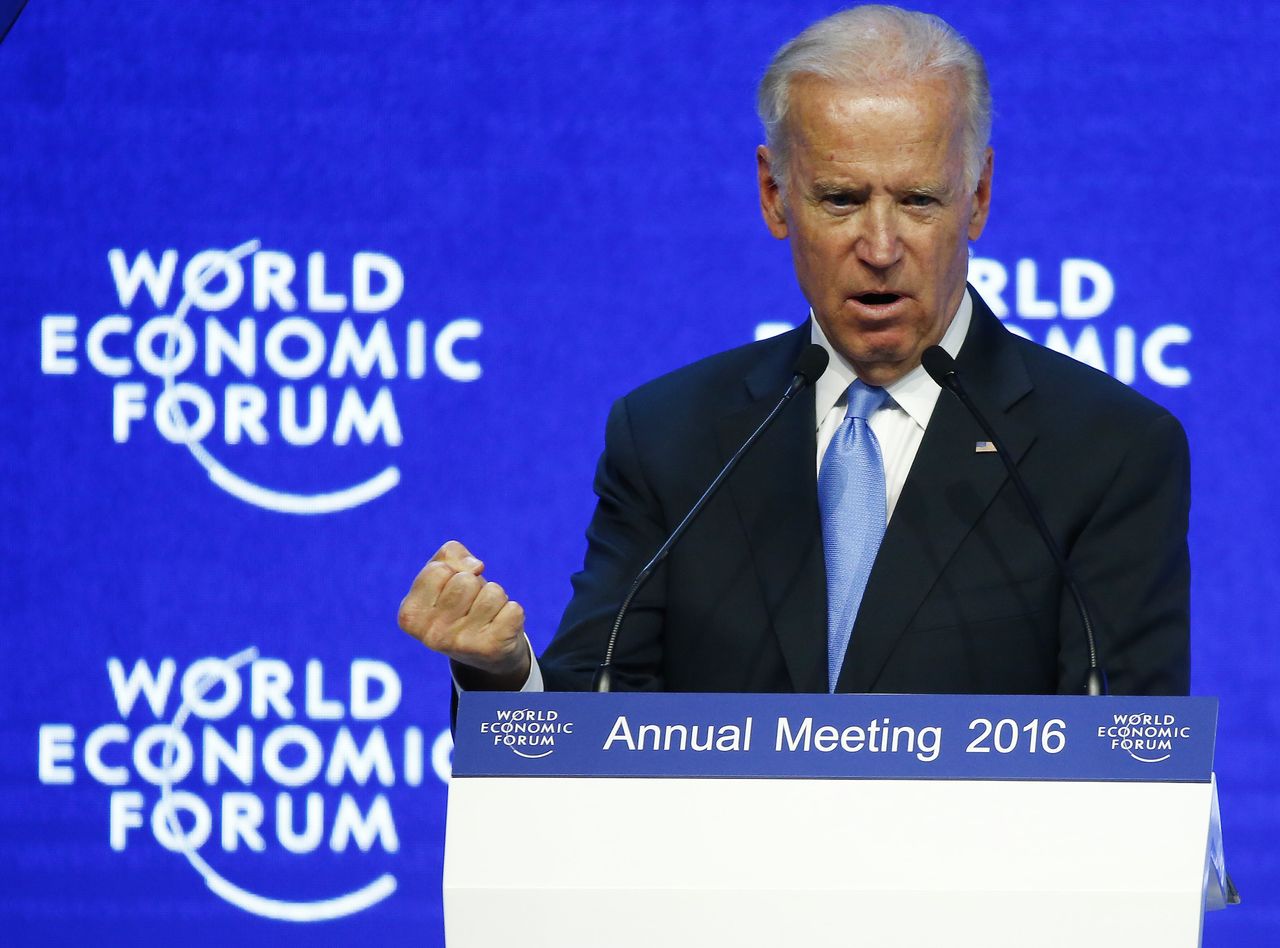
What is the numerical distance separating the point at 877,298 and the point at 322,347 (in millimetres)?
1378

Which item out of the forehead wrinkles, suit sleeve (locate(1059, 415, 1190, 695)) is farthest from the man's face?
suit sleeve (locate(1059, 415, 1190, 695))

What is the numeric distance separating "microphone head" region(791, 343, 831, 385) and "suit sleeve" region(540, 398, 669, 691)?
0.97ft

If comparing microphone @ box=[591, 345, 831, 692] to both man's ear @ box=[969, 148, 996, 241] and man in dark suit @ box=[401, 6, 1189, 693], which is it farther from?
man's ear @ box=[969, 148, 996, 241]

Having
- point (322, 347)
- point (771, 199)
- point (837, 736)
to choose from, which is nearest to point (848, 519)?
point (771, 199)

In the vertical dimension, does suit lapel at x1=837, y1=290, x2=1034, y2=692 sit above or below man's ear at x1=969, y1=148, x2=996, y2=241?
below

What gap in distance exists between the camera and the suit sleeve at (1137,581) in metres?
1.56

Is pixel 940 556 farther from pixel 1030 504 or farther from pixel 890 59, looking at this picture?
pixel 890 59

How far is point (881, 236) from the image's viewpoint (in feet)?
5.34

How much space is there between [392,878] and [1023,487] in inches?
66.1

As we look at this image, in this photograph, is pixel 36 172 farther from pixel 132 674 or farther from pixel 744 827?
pixel 744 827

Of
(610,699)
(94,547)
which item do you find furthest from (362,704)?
(610,699)

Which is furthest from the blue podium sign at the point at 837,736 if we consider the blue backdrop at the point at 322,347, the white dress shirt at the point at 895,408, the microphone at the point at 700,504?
the blue backdrop at the point at 322,347

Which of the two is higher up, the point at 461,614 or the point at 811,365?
the point at 811,365

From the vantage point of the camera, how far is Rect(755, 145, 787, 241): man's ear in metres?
1.79
